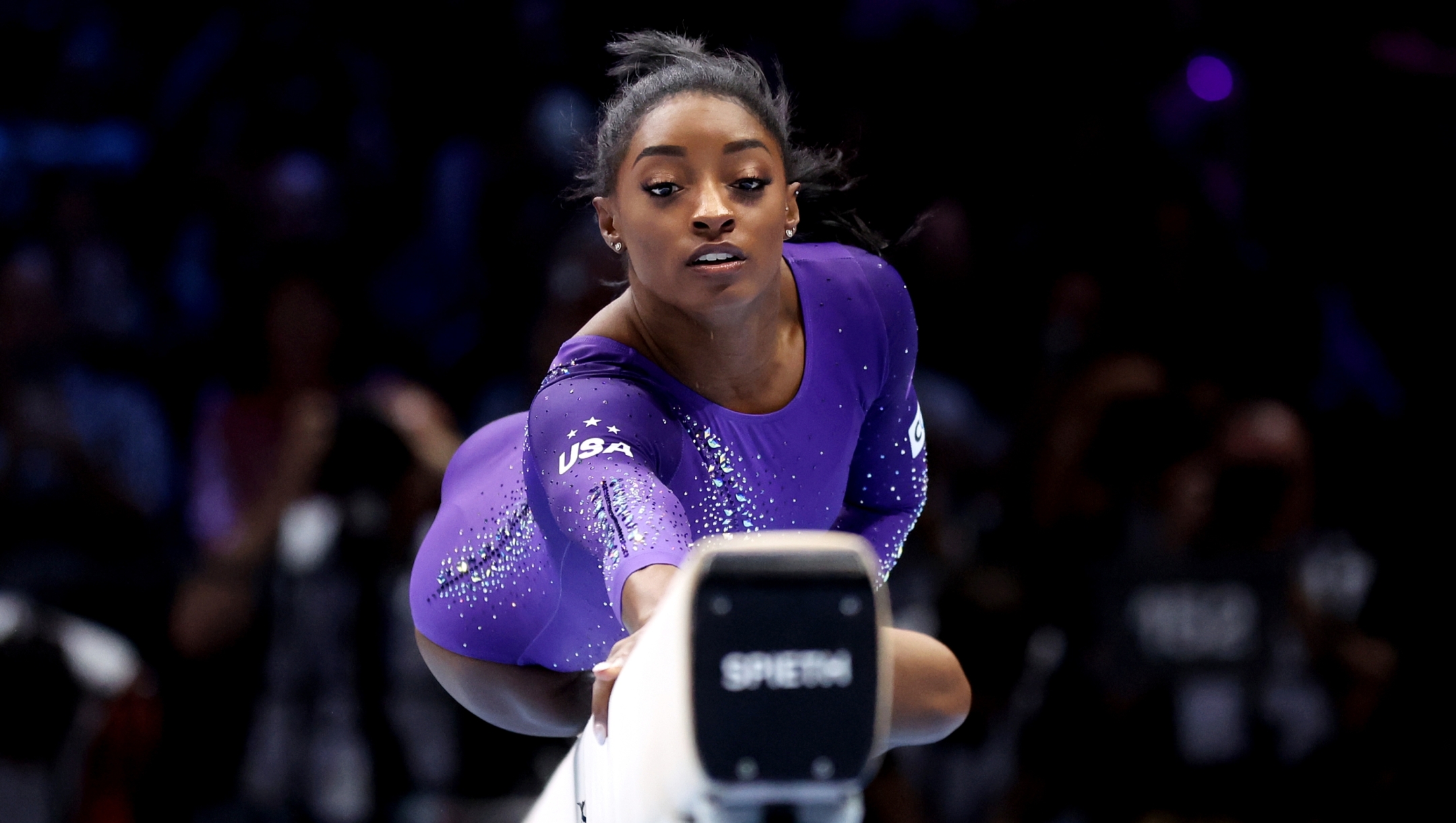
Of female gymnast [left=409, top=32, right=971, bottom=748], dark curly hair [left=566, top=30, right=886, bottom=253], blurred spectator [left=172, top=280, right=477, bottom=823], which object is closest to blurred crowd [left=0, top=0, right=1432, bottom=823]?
blurred spectator [left=172, top=280, right=477, bottom=823]

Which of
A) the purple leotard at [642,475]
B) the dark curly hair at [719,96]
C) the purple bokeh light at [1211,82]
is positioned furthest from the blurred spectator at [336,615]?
the purple bokeh light at [1211,82]

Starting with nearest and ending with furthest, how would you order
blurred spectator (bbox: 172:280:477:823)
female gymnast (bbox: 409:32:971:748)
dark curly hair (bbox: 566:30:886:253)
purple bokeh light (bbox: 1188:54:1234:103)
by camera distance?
1. female gymnast (bbox: 409:32:971:748)
2. dark curly hair (bbox: 566:30:886:253)
3. blurred spectator (bbox: 172:280:477:823)
4. purple bokeh light (bbox: 1188:54:1234:103)

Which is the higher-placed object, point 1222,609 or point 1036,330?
point 1036,330

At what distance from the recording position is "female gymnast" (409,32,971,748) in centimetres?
147

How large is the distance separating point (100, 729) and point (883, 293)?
7.48 ft

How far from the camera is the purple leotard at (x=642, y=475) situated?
1.48 meters

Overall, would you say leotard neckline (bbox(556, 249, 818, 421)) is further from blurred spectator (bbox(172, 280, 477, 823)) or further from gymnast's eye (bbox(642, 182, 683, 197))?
blurred spectator (bbox(172, 280, 477, 823))

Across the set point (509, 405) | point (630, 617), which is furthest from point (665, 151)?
point (509, 405)

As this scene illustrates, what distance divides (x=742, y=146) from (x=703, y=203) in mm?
88

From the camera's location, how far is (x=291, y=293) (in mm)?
3777

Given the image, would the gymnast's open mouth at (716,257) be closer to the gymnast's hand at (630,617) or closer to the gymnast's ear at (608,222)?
the gymnast's ear at (608,222)

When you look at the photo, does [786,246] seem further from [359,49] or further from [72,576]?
[359,49]

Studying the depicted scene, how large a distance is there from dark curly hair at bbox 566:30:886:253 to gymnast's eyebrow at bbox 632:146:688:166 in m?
0.06

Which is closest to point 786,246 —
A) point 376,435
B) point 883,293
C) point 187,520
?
point 883,293
